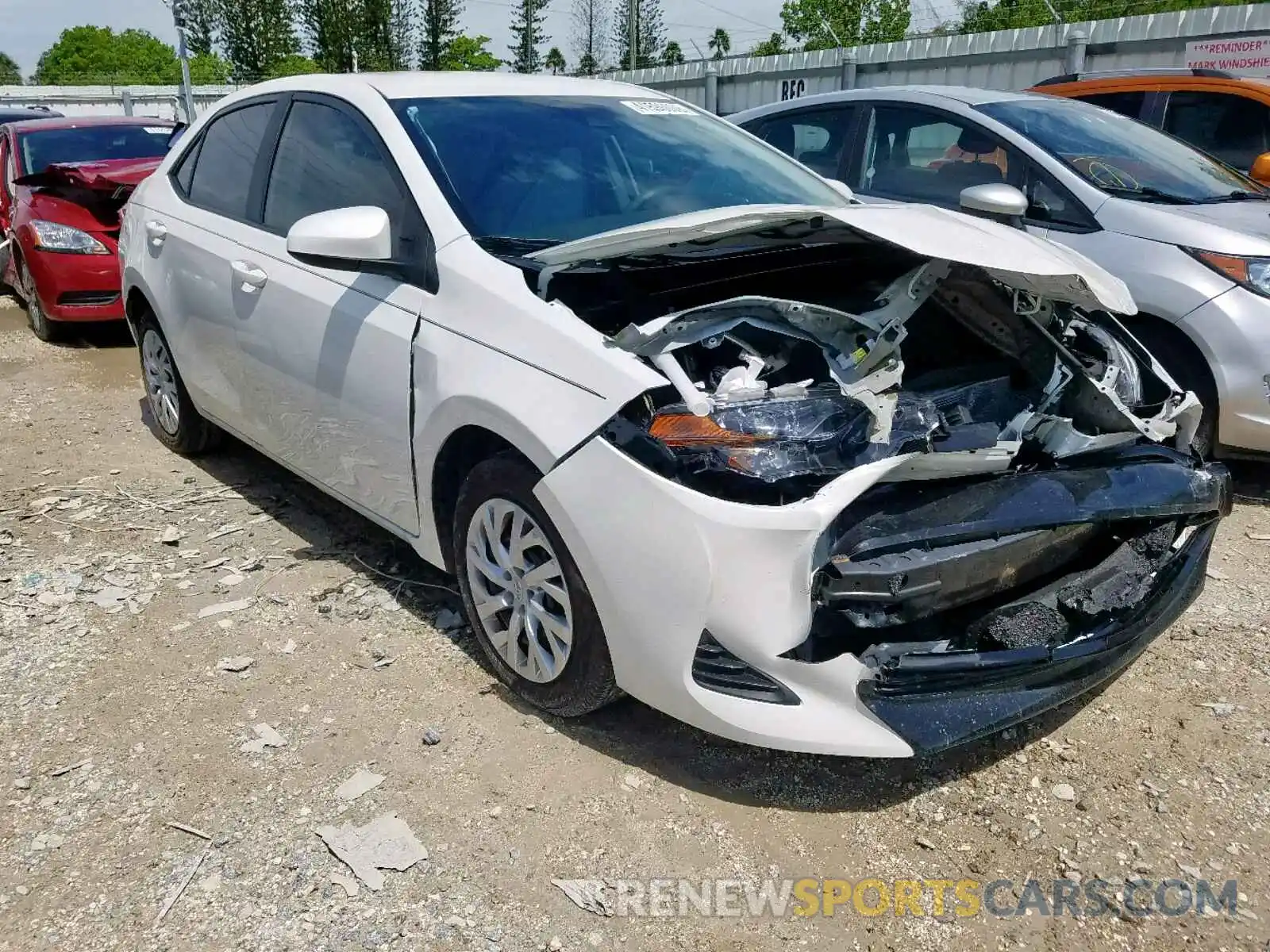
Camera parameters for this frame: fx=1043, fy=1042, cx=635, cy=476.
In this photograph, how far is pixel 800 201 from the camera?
3838mm

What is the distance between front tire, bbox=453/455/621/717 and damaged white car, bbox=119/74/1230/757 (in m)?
0.01

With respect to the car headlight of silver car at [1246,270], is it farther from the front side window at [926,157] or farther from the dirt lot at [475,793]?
the dirt lot at [475,793]

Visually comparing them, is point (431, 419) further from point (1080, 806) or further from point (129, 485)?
point (129, 485)

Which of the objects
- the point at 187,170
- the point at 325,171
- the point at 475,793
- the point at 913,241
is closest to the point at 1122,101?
the point at 913,241

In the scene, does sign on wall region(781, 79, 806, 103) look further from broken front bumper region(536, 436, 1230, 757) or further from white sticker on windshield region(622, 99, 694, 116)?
broken front bumper region(536, 436, 1230, 757)

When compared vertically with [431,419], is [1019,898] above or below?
below

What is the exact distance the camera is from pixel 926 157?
18.3 ft

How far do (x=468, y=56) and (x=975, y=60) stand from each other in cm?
4448

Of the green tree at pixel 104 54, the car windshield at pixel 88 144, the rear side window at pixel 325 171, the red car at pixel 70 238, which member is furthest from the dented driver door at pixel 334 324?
the green tree at pixel 104 54

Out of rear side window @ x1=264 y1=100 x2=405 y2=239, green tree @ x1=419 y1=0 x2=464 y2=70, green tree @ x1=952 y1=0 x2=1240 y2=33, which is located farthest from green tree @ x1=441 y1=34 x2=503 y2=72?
rear side window @ x1=264 y1=100 x2=405 y2=239

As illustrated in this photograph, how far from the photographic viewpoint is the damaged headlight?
2443 millimetres

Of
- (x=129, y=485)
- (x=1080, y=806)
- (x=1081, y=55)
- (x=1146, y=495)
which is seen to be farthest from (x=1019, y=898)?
(x=1081, y=55)

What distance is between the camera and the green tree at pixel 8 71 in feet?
249

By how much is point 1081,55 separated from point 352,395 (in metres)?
13.9
